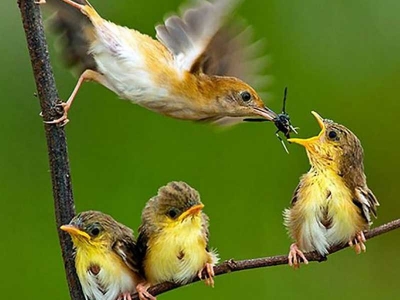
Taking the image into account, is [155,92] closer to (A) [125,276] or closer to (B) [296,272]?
(A) [125,276]

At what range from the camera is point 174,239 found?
1337 mm

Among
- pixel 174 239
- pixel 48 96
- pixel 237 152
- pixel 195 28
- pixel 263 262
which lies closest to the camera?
pixel 263 262

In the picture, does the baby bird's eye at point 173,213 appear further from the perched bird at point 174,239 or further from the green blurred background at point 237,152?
the green blurred background at point 237,152

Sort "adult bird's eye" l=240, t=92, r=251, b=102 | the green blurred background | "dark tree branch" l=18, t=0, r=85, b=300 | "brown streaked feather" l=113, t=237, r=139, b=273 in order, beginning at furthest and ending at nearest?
1. the green blurred background
2. "adult bird's eye" l=240, t=92, r=251, b=102
3. "brown streaked feather" l=113, t=237, r=139, b=273
4. "dark tree branch" l=18, t=0, r=85, b=300

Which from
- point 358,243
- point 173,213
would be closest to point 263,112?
point 173,213

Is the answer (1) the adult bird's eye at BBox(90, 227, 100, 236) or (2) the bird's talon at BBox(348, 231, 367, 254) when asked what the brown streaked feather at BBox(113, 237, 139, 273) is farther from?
(2) the bird's talon at BBox(348, 231, 367, 254)

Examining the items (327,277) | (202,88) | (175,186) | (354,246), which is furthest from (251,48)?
(327,277)

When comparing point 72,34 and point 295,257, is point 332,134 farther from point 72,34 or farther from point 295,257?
point 72,34

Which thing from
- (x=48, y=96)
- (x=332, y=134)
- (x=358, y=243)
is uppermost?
(x=48, y=96)

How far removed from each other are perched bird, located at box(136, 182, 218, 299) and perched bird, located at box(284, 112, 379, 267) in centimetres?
12

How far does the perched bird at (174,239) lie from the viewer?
1274 millimetres

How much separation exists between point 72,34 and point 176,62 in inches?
7.4

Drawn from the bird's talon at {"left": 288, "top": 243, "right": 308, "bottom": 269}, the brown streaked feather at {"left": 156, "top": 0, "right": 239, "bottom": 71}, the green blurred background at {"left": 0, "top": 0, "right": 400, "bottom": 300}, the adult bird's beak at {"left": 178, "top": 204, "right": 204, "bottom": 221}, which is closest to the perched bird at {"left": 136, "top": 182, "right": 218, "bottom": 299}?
the adult bird's beak at {"left": 178, "top": 204, "right": 204, "bottom": 221}

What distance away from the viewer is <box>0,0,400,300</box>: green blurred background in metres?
2.39
